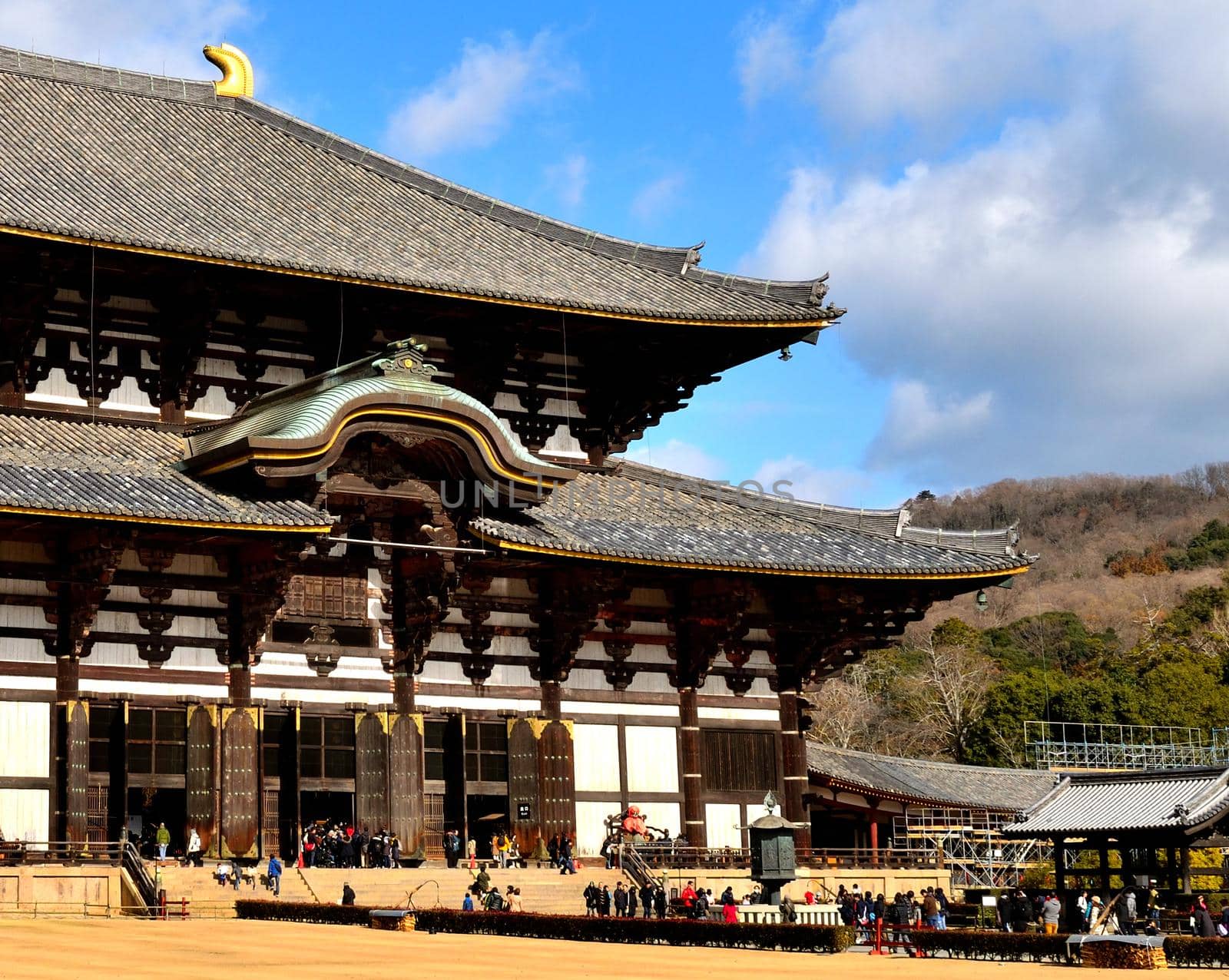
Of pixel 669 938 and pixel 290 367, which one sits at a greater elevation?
pixel 290 367

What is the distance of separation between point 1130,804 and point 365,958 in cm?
2191

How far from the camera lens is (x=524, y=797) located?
40250 millimetres

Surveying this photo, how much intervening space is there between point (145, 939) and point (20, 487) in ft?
32.9

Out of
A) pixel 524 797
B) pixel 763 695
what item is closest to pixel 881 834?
pixel 763 695

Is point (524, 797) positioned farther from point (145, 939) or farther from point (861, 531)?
point (145, 939)

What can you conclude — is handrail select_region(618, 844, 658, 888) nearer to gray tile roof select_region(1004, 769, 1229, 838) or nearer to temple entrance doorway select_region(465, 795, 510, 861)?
temple entrance doorway select_region(465, 795, 510, 861)

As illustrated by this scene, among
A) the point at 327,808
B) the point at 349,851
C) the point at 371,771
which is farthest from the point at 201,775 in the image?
the point at 327,808

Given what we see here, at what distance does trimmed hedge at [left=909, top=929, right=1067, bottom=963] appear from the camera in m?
29.2

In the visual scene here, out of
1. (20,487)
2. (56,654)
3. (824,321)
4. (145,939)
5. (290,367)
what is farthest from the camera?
(824,321)

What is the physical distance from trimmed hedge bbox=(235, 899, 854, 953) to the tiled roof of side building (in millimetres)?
13707

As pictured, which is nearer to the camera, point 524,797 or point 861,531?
point 524,797

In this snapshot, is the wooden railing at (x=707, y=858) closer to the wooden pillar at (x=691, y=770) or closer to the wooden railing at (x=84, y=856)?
the wooden pillar at (x=691, y=770)

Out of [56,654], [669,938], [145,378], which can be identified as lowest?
[669,938]

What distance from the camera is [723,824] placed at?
42.4 m
